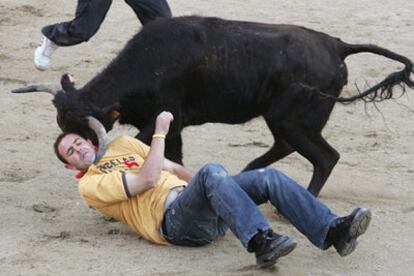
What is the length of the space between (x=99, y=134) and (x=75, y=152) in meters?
0.26

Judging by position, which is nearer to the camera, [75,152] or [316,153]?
[75,152]

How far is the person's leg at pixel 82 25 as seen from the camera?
25.9 feet

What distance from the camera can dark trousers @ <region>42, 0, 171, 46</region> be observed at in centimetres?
779

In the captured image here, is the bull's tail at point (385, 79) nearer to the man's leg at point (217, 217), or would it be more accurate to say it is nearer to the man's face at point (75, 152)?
the man's leg at point (217, 217)

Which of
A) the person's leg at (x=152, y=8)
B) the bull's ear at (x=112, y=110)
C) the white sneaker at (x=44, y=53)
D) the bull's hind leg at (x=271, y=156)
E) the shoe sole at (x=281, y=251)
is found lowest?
the white sneaker at (x=44, y=53)

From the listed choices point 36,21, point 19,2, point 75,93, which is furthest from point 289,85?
point 19,2

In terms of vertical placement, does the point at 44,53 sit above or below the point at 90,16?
below

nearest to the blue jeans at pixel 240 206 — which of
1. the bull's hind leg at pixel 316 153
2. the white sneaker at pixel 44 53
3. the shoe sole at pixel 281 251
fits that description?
the shoe sole at pixel 281 251

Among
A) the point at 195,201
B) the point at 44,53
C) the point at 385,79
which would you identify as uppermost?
the point at 385,79

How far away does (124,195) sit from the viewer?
5359mm

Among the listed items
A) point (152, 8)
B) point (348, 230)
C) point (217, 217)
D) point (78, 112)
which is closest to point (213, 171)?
point (217, 217)

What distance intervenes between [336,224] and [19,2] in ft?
23.0

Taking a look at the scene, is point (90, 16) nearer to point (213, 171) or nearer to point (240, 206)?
point (213, 171)

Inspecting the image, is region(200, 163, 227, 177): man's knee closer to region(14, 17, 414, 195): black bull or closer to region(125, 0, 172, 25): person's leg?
region(14, 17, 414, 195): black bull
